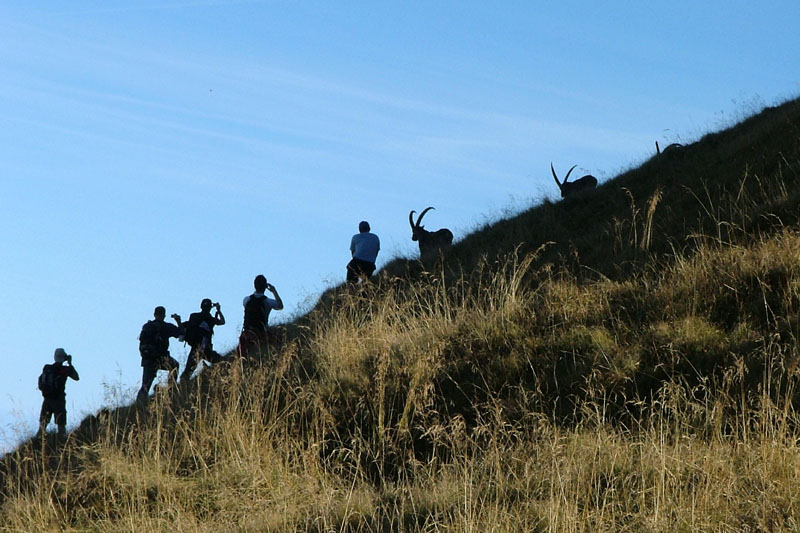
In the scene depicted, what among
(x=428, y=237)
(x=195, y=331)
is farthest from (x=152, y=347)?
(x=428, y=237)

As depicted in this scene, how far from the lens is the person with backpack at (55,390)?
12320mm

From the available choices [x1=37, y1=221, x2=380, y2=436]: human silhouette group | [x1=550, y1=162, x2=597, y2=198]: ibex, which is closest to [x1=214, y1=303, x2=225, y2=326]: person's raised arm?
[x1=37, y1=221, x2=380, y2=436]: human silhouette group

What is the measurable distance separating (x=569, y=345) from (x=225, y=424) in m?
3.13

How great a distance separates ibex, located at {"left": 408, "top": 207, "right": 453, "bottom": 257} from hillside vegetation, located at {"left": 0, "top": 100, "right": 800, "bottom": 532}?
263 inches

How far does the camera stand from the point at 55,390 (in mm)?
12352

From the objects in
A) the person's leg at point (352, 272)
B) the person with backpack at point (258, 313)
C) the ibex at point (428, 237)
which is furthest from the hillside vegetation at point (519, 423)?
the ibex at point (428, 237)

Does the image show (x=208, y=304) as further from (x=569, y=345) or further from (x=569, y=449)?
(x=569, y=449)

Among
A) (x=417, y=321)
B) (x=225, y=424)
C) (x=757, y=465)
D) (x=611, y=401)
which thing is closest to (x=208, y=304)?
(x=417, y=321)

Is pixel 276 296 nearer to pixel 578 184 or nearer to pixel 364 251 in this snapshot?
pixel 364 251

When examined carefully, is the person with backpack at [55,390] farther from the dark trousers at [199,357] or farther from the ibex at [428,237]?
the ibex at [428,237]

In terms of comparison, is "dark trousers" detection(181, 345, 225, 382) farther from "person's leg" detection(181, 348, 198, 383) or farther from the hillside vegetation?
the hillside vegetation

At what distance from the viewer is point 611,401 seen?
7.06m

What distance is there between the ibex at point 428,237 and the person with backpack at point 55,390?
270 inches

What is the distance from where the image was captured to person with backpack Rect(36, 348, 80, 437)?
12.3 meters
